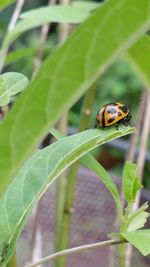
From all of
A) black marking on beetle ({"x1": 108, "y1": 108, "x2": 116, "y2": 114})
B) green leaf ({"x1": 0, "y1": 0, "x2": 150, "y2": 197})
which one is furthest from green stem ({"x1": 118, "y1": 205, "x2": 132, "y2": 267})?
black marking on beetle ({"x1": 108, "y1": 108, "x2": 116, "y2": 114})

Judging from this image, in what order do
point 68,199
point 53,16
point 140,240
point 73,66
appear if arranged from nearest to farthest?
point 73,66 < point 140,240 < point 53,16 < point 68,199

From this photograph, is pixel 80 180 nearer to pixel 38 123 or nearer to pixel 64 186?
pixel 64 186

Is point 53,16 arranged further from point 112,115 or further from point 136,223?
point 136,223

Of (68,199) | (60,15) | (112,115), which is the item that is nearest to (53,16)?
(60,15)

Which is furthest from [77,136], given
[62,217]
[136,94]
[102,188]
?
[136,94]

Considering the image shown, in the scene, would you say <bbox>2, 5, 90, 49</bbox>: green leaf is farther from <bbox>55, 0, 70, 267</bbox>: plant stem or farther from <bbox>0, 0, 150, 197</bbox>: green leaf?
<bbox>0, 0, 150, 197</bbox>: green leaf
